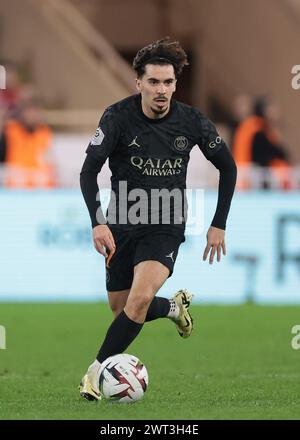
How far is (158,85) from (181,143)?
47 cm

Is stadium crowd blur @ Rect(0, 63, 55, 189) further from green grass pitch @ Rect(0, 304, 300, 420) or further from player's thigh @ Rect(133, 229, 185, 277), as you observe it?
player's thigh @ Rect(133, 229, 185, 277)

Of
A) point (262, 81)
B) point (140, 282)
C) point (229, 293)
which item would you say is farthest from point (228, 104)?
point (140, 282)

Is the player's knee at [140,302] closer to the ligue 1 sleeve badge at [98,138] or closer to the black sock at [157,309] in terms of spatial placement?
the black sock at [157,309]

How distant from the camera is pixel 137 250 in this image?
29.9 ft

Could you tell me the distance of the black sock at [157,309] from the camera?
946cm

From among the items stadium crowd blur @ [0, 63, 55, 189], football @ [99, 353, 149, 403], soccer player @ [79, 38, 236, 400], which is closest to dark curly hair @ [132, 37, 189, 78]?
soccer player @ [79, 38, 236, 400]

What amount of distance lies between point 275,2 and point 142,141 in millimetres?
15329

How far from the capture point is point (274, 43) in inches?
942

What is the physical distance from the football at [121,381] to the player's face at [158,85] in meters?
1.68

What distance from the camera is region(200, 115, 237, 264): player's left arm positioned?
9211mm

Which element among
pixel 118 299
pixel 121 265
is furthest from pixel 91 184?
pixel 118 299

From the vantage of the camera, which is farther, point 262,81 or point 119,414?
point 262,81
